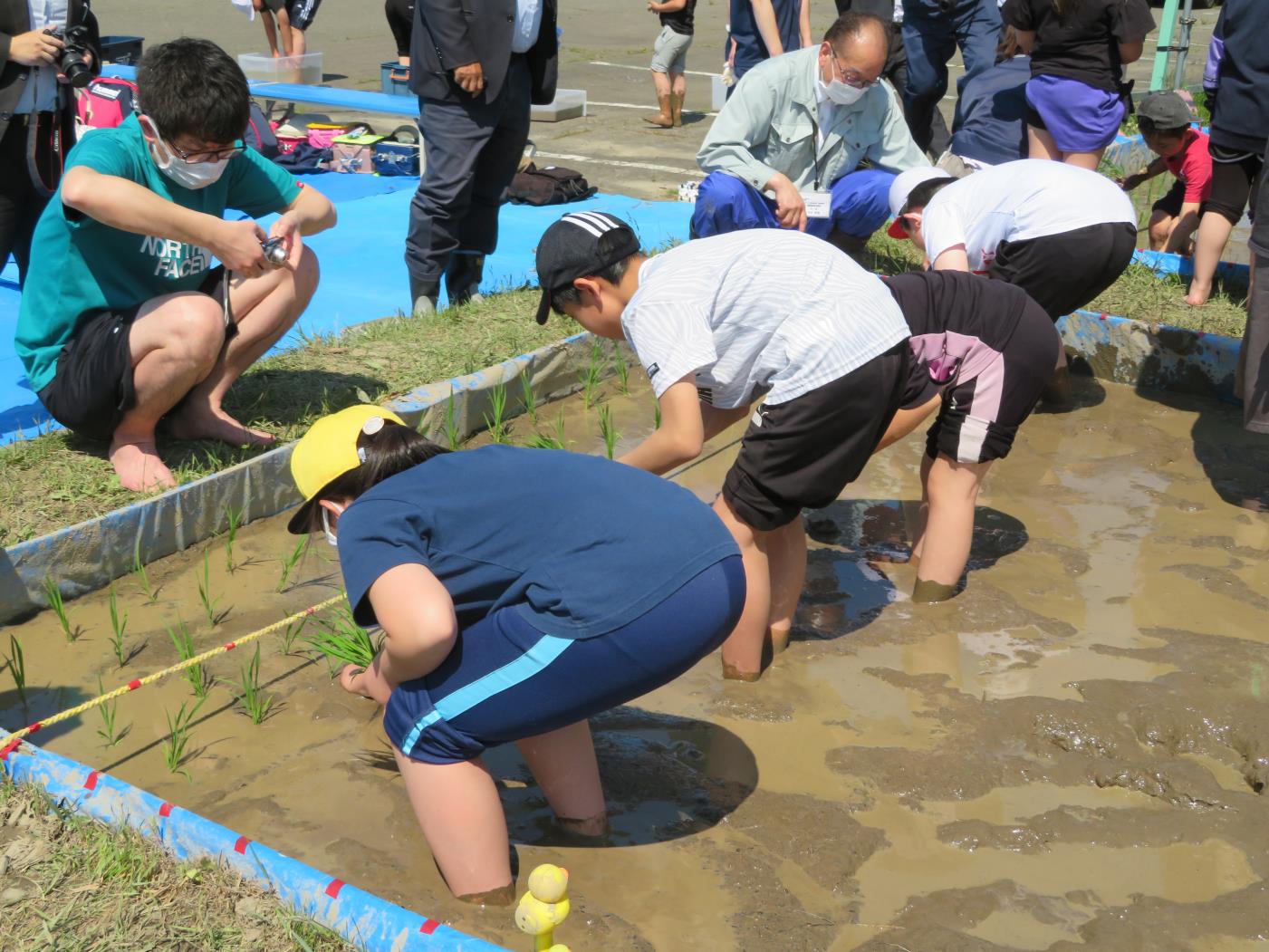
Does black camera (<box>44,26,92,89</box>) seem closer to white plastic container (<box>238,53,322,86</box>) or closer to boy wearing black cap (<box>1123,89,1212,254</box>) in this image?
boy wearing black cap (<box>1123,89,1212,254</box>)

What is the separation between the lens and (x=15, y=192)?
4.66 m

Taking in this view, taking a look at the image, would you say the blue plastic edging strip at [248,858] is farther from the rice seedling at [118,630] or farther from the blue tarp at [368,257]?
the blue tarp at [368,257]

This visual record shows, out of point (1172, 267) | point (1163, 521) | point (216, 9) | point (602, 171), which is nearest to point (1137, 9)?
point (1172, 267)

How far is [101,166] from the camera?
402 centimetres

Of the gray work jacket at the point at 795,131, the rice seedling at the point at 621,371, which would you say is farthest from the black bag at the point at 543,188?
the rice seedling at the point at 621,371

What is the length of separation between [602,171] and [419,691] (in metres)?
7.18

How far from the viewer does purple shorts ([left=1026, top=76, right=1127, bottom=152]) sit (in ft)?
21.1

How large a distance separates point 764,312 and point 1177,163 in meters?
4.62

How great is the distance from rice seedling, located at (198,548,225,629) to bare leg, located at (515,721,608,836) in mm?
1224

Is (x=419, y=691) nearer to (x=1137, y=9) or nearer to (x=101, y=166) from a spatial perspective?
(x=101, y=166)

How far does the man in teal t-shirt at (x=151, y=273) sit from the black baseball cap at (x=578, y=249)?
1300 millimetres

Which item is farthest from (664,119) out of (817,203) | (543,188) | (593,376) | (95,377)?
A: (95,377)

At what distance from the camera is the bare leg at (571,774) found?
112 inches

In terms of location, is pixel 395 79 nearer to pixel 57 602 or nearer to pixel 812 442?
pixel 57 602
